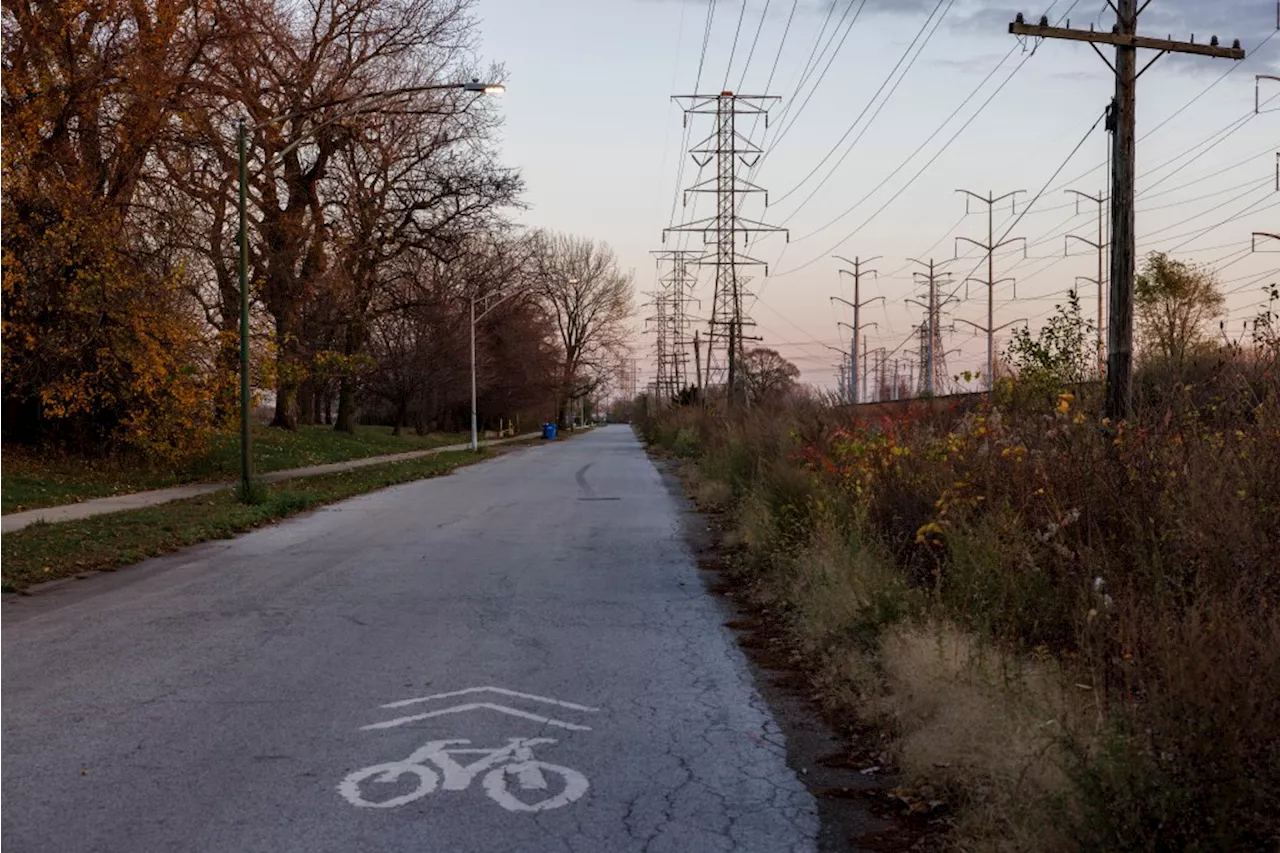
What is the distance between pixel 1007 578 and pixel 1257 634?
2243mm

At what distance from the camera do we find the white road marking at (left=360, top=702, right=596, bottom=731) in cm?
682

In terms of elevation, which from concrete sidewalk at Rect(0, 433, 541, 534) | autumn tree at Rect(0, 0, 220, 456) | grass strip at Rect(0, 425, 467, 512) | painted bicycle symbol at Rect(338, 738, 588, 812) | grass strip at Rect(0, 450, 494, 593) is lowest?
painted bicycle symbol at Rect(338, 738, 588, 812)

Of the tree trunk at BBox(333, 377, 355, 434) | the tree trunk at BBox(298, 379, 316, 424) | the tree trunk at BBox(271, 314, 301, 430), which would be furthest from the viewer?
the tree trunk at BBox(298, 379, 316, 424)

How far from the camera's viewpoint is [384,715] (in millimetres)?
7059

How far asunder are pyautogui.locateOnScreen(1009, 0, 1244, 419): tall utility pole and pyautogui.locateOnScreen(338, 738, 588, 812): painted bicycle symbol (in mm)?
8210

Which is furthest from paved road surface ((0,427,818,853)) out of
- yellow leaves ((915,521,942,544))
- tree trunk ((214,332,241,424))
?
tree trunk ((214,332,241,424))

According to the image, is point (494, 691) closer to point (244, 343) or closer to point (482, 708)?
point (482, 708)

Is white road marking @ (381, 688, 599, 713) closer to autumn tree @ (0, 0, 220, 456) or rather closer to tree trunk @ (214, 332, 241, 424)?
autumn tree @ (0, 0, 220, 456)

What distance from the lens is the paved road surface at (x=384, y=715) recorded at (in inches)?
204

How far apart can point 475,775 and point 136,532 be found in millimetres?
12513

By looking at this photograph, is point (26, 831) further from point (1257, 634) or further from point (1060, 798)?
point (1257, 634)

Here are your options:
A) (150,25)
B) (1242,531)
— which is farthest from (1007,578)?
(150,25)

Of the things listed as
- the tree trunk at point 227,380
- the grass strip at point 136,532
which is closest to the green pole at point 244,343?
the grass strip at point 136,532

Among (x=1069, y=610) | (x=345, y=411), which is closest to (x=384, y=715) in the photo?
(x=1069, y=610)
